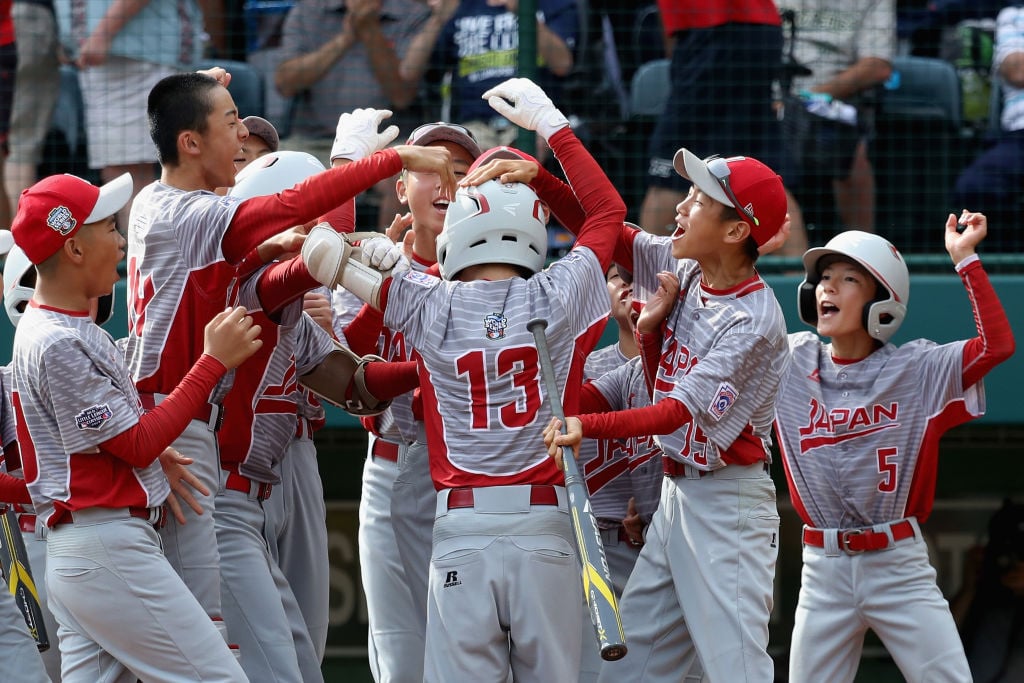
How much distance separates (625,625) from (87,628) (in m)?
1.48

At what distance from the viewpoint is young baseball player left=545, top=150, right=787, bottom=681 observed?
4.06 metres

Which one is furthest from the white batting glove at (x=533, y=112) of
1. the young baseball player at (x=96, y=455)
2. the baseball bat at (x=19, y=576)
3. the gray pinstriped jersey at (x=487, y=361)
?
the baseball bat at (x=19, y=576)

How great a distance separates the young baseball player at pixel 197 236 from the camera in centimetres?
381

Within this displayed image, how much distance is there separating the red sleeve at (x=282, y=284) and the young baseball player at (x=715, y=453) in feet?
3.10

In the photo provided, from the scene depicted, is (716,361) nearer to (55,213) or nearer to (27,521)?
(55,213)

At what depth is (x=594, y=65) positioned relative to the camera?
630 cm

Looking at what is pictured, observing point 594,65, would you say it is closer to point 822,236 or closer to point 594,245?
point 822,236

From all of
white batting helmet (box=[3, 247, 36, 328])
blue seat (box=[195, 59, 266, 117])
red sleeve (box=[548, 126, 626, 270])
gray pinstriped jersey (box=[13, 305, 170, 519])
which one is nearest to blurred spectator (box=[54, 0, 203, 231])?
blue seat (box=[195, 59, 266, 117])

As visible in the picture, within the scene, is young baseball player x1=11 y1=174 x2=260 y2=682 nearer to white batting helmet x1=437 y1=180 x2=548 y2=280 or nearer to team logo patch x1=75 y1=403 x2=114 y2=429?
team logo patch x1=75 y1=403 x2=114 y2=429

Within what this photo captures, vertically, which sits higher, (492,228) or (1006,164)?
(492,228)

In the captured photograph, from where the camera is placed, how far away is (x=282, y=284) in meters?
4.12

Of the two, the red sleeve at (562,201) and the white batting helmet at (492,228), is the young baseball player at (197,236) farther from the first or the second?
the red sleeve at (562,201)

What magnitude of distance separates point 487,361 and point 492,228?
0.35 m

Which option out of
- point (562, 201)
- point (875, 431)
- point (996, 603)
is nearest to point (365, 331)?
point (562, 201)
